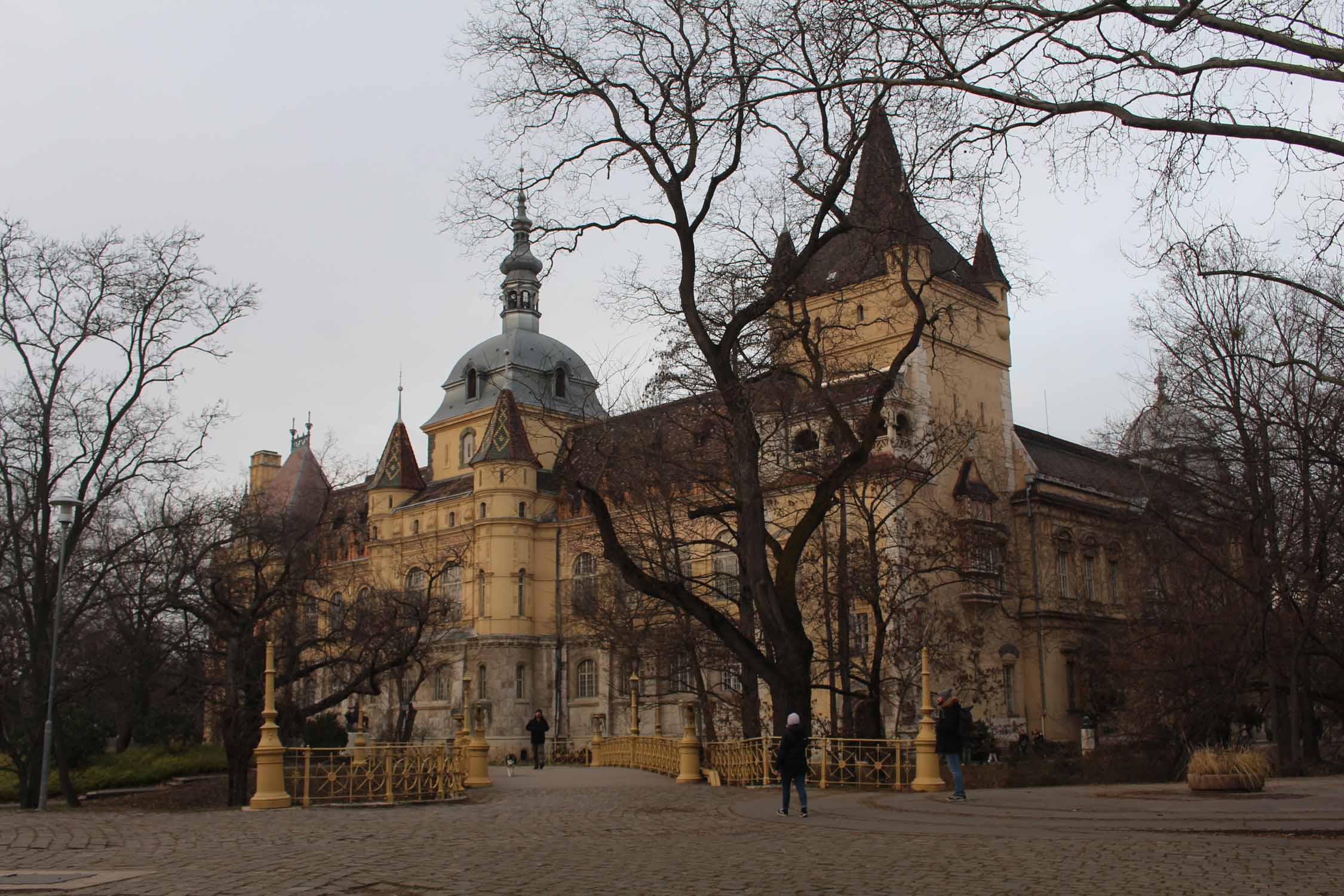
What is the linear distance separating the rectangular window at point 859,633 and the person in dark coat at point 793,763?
909 inches

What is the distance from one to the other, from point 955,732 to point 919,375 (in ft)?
114

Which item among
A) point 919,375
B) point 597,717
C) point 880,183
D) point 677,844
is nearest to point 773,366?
point 880,183

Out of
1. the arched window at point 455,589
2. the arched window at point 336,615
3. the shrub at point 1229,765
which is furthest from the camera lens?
the arched window at point 455,589

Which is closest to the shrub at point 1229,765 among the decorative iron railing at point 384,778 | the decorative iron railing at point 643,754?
the decorative iron railing at point 643,754

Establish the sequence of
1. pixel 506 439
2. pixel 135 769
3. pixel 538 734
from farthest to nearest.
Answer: pixel 506 439 → pixel 135 769 → pixel 538 734

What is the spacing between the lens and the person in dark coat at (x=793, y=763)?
1524 centimetres

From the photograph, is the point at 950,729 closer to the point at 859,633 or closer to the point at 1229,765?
the point at 1229,765

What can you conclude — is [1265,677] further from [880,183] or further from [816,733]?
[880,183]

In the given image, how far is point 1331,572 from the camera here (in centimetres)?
2834

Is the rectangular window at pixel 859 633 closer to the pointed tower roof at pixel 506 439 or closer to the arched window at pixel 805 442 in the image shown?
the arched window at pixel 805 442

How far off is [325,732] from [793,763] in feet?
121

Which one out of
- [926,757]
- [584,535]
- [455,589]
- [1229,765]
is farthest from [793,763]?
[455,589]

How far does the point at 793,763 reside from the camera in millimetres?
15414

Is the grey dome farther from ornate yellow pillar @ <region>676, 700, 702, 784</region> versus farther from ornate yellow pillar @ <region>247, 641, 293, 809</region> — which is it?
ornate yellow pillar @ <region>247, 641, 293, 809</region>
